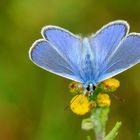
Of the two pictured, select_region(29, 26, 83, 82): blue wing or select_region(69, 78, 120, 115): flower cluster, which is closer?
select_region(69, 78, 120, 115): flower cluster

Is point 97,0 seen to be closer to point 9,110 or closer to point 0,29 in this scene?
point 0,29

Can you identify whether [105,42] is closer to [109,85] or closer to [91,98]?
[109,85]

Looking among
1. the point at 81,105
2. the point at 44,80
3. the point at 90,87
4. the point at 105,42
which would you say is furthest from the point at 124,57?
the point at 44,80

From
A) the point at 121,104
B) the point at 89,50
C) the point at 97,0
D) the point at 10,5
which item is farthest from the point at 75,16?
the point at 89,50

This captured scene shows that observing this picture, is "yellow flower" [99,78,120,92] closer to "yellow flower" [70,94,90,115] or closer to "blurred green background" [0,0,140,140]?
"yellow flower" [70,94,90,115]

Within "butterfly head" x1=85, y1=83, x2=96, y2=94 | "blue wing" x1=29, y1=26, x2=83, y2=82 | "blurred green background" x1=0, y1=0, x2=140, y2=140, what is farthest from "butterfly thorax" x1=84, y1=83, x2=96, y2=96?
"blurred green background" x1=0, y1=0, x2=140, y2=140
